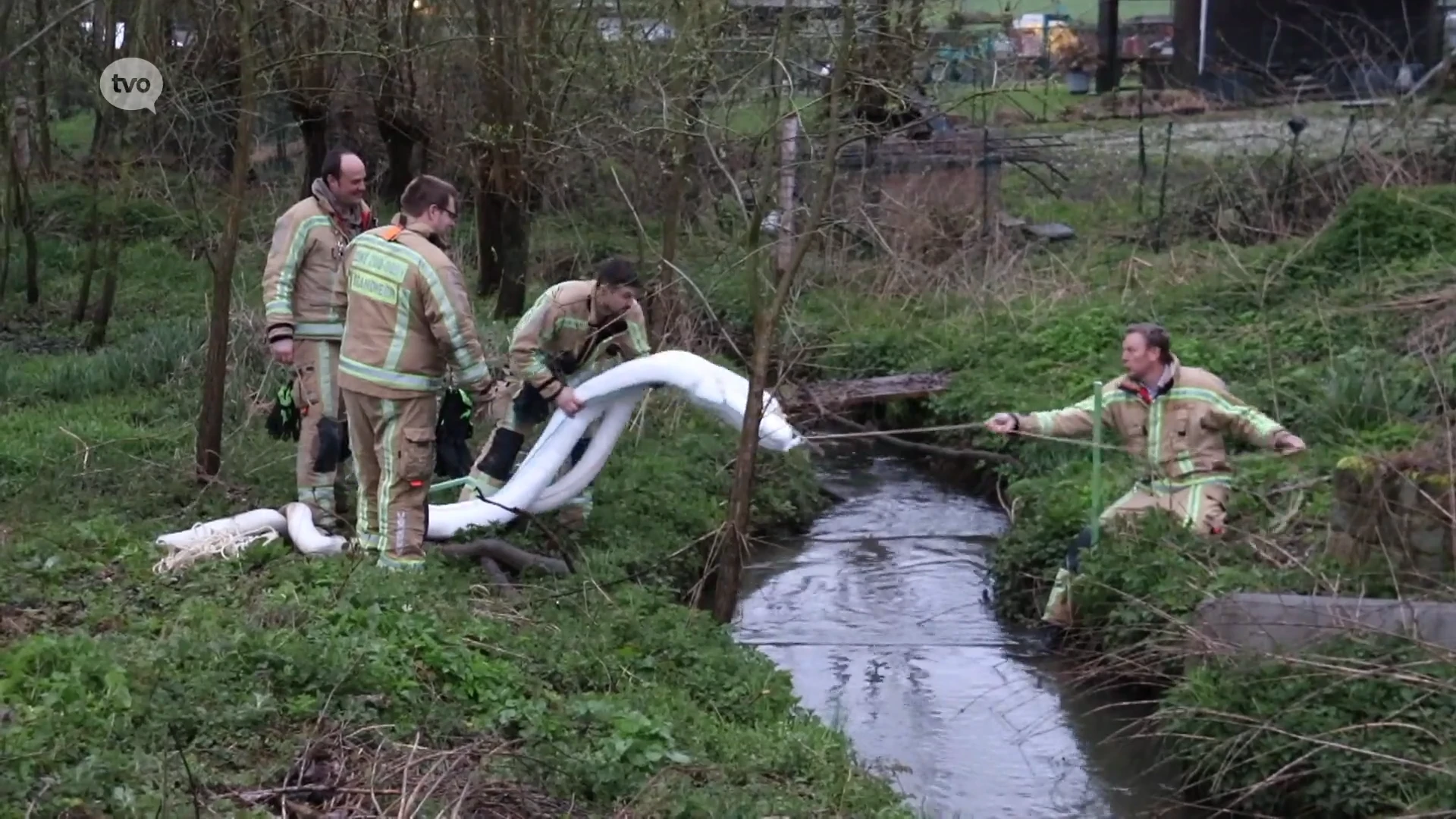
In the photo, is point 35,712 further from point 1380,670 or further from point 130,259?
point 130,259

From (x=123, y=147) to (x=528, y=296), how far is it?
3899mm

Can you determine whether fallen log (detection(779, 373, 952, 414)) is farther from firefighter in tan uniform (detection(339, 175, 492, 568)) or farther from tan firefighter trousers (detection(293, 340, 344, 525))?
firefighter in tan uniform (detection(339, 175, 492, 568))

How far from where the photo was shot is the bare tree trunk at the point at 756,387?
279 inches

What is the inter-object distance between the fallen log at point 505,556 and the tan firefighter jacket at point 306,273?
4.01 ft

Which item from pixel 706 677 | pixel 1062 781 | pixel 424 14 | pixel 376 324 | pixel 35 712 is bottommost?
pixel 1062 781

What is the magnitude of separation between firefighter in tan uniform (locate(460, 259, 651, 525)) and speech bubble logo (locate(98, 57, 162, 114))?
212 cm

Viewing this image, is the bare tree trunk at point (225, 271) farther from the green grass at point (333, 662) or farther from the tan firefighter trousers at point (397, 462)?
the tan firefighter trousers at point (397, 462)

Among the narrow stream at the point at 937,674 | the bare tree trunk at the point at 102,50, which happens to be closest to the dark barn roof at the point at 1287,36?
the bare tree trunk at the point at 102,50

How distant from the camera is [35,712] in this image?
16.2ft

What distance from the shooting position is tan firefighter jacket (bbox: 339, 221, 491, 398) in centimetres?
721

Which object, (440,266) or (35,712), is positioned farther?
(440,266)

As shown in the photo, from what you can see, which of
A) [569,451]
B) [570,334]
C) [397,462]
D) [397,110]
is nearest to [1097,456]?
[569,451]

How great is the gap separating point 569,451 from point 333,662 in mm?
2905

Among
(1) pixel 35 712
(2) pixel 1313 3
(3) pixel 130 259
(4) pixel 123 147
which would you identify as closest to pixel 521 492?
(1) pixel 35 712
